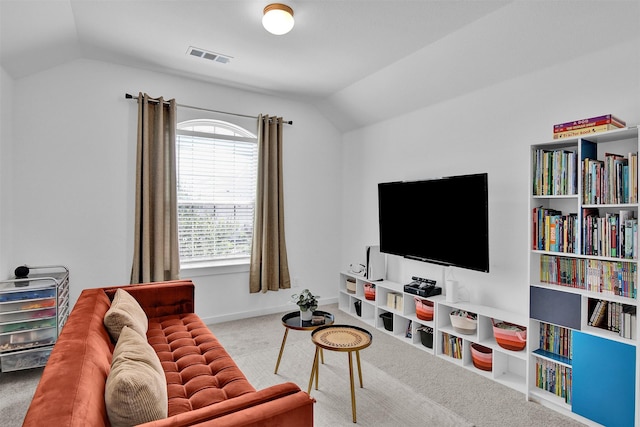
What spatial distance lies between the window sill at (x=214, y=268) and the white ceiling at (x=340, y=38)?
6.89ft

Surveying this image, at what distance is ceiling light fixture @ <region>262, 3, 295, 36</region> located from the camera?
2.49m

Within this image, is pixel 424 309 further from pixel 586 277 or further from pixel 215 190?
pixel 215 190

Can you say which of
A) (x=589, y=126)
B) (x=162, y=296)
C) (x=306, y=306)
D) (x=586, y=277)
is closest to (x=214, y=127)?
(x=162, y=296)

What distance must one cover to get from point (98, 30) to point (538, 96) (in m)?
3.60

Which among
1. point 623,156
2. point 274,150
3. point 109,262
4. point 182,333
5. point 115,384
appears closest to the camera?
point 115,384

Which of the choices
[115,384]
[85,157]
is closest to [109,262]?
[85,157]

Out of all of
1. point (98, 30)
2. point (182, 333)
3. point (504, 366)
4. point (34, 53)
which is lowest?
point (504, 366)

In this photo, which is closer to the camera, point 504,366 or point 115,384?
point 115,384

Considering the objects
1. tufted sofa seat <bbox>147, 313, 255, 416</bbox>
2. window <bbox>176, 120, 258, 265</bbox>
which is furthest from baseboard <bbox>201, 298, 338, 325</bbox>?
tufted sofa seat <bbox>147, 313, 255, 416</bbox>

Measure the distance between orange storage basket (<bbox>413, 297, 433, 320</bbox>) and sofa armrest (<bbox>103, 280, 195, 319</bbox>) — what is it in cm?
214

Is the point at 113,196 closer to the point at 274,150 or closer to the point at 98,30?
the point at 98,30

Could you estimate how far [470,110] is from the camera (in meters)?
3.40

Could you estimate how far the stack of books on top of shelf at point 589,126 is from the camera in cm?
223

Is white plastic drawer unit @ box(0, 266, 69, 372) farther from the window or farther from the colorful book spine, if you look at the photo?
the colorful book spine
